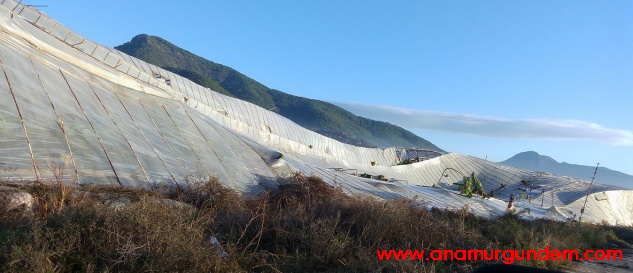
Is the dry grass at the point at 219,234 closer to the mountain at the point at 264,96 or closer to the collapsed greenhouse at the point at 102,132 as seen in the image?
the collapsed greenhouse at the point at 102,132

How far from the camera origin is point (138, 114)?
11.4 meters

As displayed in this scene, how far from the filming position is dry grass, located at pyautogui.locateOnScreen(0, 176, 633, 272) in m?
4.61

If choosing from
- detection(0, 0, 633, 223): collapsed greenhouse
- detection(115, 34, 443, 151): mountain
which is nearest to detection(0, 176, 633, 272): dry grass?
detection(0, 0, 633, 223): collapsed greenhouse

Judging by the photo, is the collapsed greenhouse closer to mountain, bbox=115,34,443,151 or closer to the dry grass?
the dry grass

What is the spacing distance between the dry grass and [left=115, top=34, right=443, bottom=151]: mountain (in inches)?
3069

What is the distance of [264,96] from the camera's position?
102188mm

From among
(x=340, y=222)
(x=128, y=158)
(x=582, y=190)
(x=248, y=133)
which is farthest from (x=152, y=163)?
(x=582, y=190)

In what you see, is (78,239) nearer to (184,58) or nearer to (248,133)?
(248,133)

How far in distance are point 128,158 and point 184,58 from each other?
9697 cm

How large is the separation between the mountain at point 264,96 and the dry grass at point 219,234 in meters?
77.9

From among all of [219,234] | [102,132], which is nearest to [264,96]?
[102,132]

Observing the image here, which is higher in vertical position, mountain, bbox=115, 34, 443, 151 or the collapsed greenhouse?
mountain, bbox=115, 34, 443, 151

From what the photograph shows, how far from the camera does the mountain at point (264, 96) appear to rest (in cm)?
9206

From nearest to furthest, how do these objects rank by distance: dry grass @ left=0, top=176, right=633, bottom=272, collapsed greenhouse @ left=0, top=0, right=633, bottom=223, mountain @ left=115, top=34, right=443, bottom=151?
dry grass @ left=0, top=176, right=633, bottom=272, collapsed greenhouse @ left=0, top=0, right=633, bottom=223, mountain @ left=115, top=34, right=443, bottom=151
